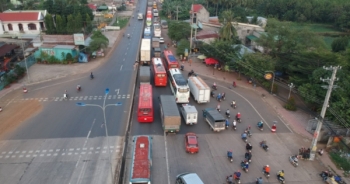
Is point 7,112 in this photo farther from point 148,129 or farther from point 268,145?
point 268,145

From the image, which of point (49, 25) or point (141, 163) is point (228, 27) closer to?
point (141, 163)

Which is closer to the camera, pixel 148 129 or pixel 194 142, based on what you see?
pixel 194 142

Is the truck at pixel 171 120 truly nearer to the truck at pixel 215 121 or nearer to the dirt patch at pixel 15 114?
the truck at pixel 215 121

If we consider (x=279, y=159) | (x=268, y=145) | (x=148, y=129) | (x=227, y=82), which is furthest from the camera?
(x=227, y=82)

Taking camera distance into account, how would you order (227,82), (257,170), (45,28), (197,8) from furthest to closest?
1. (197,8)
2. (45,28)
3. (227,82)
4. (257,170)

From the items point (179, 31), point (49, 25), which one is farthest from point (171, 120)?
point (49, 25)

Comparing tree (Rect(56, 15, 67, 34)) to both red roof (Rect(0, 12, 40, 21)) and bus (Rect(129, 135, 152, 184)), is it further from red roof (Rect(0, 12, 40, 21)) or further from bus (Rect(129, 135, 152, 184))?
bus (Rect(129, 135, 152, 184))

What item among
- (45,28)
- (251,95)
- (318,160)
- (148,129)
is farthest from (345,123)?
(45,28)
